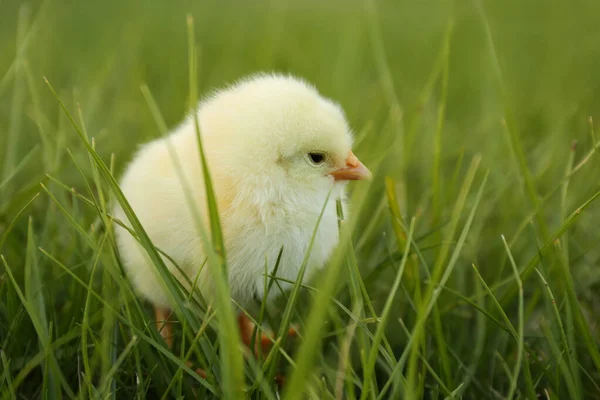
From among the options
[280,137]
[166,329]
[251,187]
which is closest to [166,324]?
[166,329]

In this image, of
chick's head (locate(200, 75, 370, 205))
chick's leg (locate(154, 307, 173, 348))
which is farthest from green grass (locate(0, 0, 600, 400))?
chick's head (locate(200, 75, 370, 205))

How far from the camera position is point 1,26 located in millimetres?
4297

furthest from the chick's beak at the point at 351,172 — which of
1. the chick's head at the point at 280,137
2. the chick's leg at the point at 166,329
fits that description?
the chick's leg at the point at 166,329

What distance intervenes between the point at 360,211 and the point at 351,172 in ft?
0.88

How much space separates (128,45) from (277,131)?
279 cm

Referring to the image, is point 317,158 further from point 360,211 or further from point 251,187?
point 360,211

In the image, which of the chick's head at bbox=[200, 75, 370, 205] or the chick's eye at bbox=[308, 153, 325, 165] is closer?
the chick's head at bbox=[200, 75, 370, 205]

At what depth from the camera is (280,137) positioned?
1.30 meters

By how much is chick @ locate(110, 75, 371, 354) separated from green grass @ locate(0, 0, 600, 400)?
2.8 inches

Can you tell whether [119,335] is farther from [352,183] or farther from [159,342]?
[352,183]

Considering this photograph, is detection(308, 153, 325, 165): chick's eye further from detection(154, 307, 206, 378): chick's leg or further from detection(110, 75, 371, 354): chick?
detection(154, 307, 206, 378): chick's leg

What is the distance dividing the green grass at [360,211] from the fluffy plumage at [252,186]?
2.9 inches

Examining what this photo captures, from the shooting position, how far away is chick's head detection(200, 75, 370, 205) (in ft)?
4.21

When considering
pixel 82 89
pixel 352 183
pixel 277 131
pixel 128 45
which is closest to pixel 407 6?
pixel 128 45
